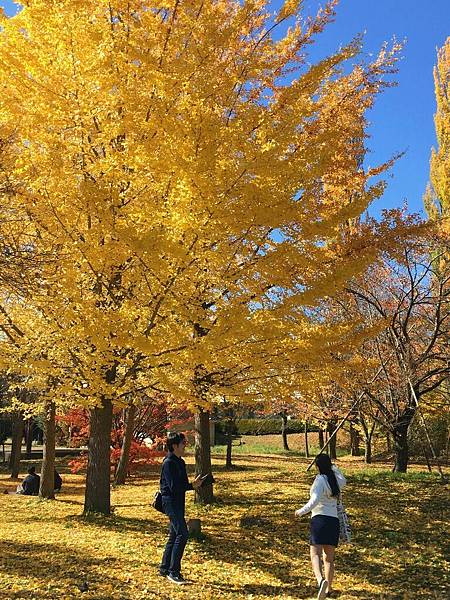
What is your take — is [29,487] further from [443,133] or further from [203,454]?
[443,133]

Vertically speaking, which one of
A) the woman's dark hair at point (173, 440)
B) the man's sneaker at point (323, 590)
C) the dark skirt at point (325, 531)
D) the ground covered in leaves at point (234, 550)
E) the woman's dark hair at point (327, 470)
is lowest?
the ground covered in leaves at point (234, 550)

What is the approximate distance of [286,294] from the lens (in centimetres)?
687

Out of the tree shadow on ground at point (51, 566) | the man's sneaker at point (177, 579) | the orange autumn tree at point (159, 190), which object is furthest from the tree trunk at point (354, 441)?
the man's sneaker at point (177, 579)

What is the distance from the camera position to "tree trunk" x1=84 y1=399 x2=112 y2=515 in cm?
834

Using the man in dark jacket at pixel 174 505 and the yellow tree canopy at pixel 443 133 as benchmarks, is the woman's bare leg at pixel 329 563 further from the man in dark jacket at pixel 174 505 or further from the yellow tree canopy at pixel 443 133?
the yellow tree canopy at pixel 443 133

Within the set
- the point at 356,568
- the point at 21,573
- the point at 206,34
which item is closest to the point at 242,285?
the point at 206,34

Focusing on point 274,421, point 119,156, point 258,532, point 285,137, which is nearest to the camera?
point 285,137

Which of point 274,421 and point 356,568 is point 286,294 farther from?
point 274,421

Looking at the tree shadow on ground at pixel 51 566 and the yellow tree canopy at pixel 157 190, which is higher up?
the yellow tree canopy at pixel 157 190

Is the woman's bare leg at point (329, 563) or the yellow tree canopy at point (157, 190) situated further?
the yellow tree canopy at point (157, 190)

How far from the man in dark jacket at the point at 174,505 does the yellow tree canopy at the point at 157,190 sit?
1062 millimetres

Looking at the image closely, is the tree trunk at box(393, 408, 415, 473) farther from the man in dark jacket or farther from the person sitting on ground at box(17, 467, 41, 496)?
the person sitting on ground at box(17, 467, 41, 496)

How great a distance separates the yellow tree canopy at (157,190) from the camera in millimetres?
5559

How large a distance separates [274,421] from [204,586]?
33893 mm
